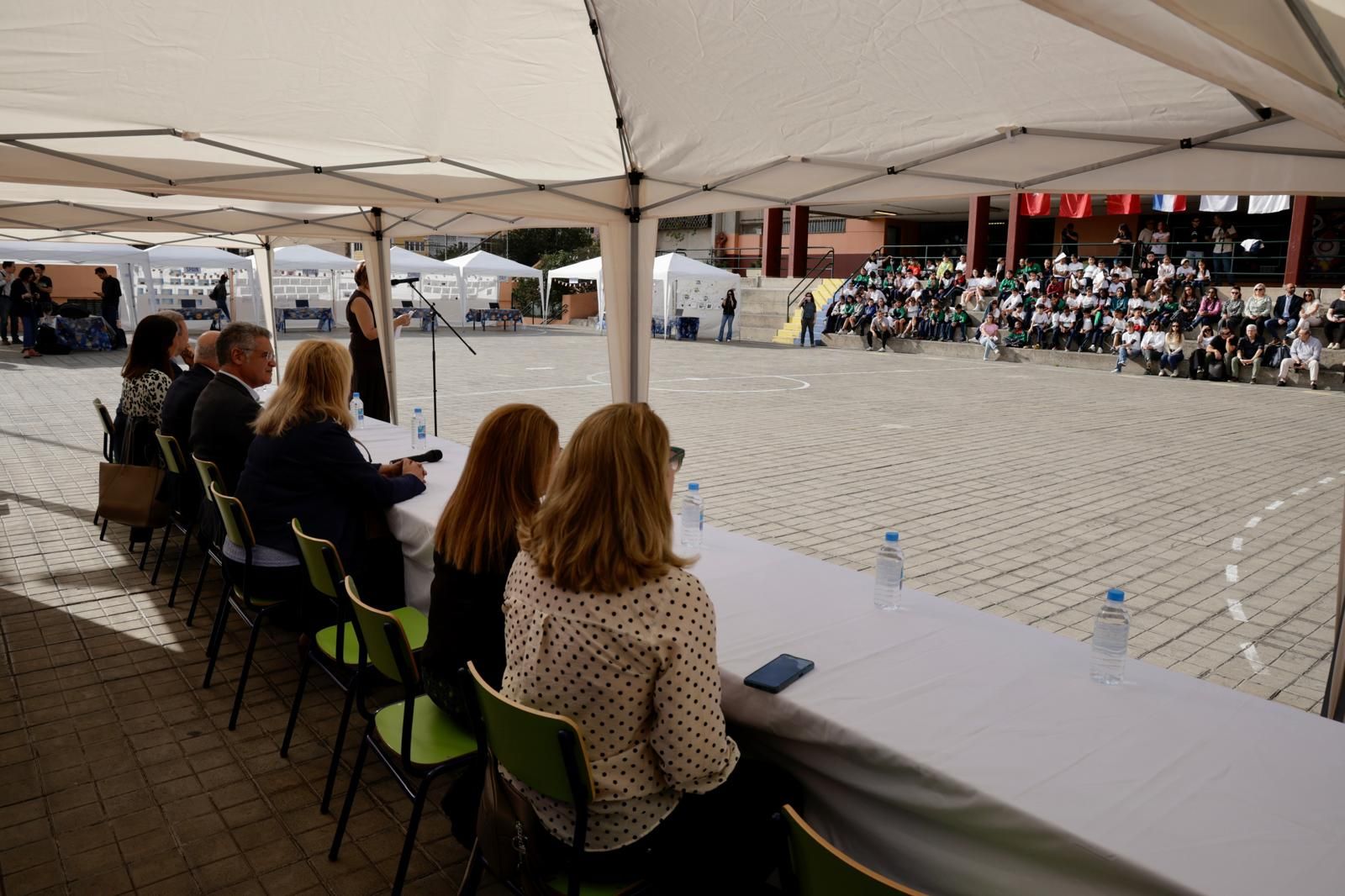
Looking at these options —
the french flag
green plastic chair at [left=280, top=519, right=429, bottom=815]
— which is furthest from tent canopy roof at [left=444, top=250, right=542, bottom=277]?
green plastic chair at [left=280, top=519, right=429, bottom=815]

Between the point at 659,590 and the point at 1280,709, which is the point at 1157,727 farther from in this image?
the point at 659,590

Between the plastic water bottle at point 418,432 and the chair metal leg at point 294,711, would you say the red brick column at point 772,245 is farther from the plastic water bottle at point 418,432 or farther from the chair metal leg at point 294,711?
the chair metal leg at point 294,711

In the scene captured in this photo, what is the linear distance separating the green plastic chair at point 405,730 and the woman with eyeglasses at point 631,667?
1.61 ft

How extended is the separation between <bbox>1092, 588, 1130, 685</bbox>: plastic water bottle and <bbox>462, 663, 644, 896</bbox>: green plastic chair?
1296 mm

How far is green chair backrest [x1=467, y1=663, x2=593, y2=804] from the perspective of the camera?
1797mm

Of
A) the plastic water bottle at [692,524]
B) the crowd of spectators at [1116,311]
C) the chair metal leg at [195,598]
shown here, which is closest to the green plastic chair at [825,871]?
the plastic water bottle at [692,524]

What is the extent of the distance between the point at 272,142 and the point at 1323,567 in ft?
23.3

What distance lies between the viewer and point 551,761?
72.6 inches

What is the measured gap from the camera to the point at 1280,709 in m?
2.15

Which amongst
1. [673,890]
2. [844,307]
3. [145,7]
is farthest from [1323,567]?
[844,307]

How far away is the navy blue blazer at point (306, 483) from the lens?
3.61 meters

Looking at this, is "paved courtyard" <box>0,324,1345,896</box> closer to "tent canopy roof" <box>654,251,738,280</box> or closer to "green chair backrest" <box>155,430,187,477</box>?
"green chair backrest" <box>155,430,187,477</box>

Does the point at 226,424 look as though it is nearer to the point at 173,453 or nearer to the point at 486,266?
the point at 173,453

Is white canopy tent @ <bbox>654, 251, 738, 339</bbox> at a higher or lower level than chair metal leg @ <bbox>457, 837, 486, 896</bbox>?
higher
